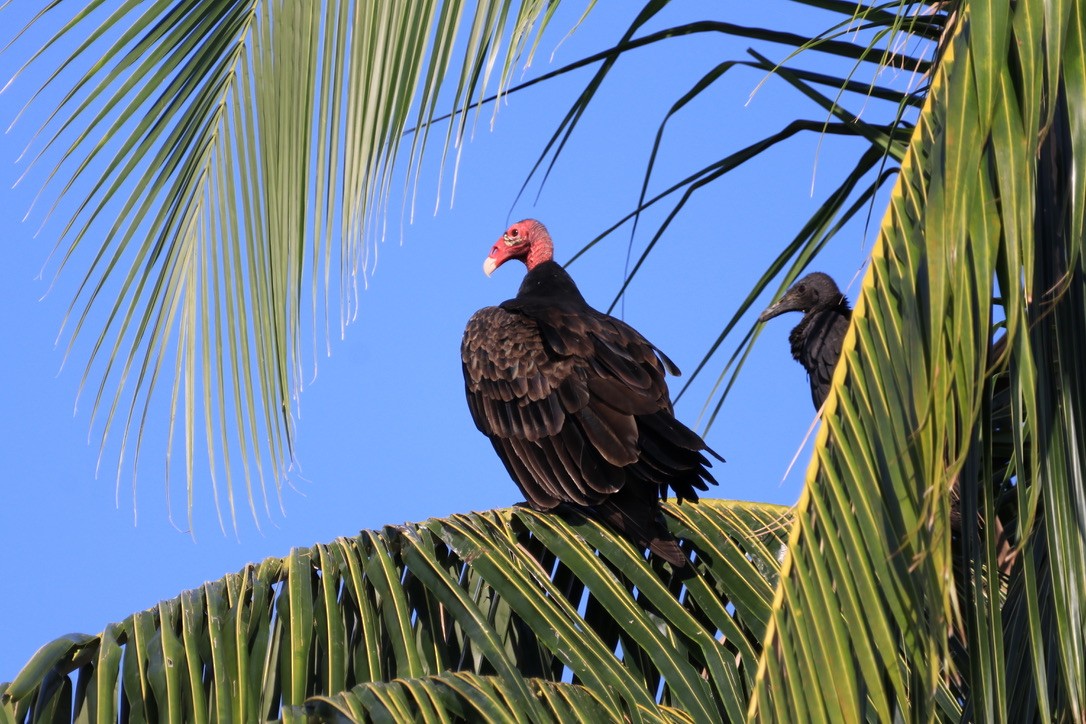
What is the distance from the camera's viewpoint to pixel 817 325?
17.9 ft

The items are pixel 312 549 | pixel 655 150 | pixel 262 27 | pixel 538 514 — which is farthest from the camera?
pixel 655 150

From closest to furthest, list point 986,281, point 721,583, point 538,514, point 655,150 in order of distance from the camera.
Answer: point 986,281, point 721,583, point 538,514, point 655,150

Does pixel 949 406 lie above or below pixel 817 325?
below

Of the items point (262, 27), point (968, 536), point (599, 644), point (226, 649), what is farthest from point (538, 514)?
point (968, 536)

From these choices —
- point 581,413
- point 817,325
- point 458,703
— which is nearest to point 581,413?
point 581,413

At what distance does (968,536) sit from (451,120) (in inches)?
43.8

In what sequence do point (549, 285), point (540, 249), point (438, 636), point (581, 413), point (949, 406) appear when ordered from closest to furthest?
point (949, 406) → point (438, 636) → point (581, 413) → point (549, 285) → point (540, 249)

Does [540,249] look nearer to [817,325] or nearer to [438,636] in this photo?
[817,325]

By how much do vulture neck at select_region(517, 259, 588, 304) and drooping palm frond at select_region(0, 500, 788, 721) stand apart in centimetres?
186

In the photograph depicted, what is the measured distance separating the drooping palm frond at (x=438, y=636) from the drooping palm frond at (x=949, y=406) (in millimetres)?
773

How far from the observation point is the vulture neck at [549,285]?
17.3 feet

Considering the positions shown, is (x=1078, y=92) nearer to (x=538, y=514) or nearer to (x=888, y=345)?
(x=888, y=345)

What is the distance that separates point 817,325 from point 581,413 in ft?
5.46

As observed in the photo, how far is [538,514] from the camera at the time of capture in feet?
11.9
